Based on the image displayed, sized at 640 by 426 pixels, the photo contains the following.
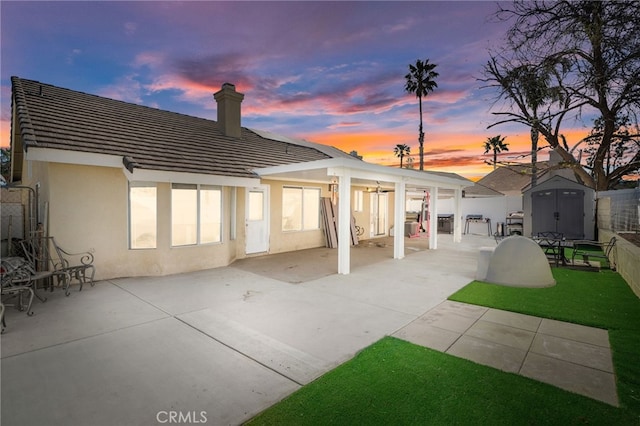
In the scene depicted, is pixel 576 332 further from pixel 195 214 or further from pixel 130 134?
pixel 130 134

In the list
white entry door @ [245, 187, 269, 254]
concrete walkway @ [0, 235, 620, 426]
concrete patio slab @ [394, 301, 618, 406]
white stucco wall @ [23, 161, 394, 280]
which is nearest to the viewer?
concrete walkway @ [0, 235, 620, 426]

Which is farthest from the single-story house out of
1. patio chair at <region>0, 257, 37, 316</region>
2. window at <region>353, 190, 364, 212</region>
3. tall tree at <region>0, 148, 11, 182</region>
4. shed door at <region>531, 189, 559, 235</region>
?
tall tree at <region>0, 148, 11, 182</region>

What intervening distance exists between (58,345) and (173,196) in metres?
4.93

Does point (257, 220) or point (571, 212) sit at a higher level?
point (571, 212)

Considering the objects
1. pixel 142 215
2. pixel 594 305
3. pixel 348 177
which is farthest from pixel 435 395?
pixel 142 215

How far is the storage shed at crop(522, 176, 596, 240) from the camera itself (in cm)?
1440

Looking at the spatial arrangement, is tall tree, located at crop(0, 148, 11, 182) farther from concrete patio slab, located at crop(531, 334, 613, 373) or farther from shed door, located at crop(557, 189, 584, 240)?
shed door, located at crop(557, 189, 584, 240)

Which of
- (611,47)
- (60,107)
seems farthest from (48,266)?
(611,47)

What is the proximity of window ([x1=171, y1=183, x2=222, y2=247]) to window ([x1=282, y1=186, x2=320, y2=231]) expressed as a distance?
10.7ft

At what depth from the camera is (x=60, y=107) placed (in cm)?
875

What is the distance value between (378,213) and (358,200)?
213 centimetres

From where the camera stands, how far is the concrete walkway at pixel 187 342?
2.96 m

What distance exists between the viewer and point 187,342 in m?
4.36

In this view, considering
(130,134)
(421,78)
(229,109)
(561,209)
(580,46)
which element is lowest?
(561,209)
